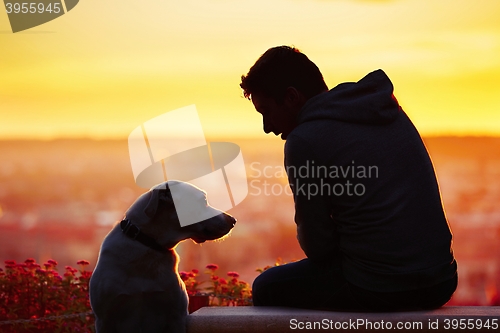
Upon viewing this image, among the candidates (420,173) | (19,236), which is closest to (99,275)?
(420,173)

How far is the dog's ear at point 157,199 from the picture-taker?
321 centimetres

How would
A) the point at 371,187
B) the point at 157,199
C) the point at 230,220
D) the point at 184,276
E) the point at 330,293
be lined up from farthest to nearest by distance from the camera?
1. the point at 184,276
2. the point at 230,220
3. the point at 157,199
4. the point at 330,293
5. the point at 371,187

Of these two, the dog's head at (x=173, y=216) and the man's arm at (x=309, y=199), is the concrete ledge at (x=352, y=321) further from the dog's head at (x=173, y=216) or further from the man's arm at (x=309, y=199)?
the dog's head at (x=173, y=216)

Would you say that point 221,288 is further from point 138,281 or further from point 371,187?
point 371,187

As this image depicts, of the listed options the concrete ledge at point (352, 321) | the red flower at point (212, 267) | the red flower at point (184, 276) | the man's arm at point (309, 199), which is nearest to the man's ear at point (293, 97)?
the man's arm at point (309, 199)

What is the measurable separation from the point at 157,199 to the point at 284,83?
955mm

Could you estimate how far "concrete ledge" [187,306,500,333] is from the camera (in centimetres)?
274

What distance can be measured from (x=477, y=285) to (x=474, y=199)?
790 mm

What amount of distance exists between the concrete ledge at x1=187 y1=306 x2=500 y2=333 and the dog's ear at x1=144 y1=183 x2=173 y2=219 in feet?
2.25

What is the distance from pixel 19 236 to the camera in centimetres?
613

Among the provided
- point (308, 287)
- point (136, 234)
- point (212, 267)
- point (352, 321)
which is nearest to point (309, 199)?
point (308, 287)

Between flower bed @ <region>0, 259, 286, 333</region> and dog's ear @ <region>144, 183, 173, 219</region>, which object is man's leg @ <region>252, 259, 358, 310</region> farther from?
flower bed @ <region>0, 259, 286, 333</region>

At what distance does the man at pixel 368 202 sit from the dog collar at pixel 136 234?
2.76 ft

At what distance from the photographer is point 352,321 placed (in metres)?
2.76
